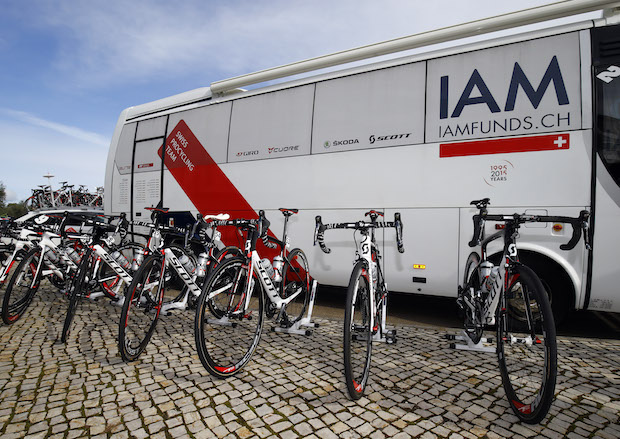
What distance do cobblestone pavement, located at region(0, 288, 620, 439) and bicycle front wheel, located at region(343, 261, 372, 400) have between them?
159 mm

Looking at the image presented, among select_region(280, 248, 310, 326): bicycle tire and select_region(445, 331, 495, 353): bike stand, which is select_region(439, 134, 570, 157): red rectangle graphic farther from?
select_region(280, 248, 310, 326): bicycle tire

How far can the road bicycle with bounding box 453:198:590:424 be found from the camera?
7.43 ft

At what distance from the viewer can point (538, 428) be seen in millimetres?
2379

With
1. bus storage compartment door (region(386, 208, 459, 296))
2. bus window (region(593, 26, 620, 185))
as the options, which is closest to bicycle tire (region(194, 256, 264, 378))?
bus storage compartment door (region(386, 208, 459, 296))

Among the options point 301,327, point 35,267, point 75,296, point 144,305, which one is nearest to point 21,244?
point 35,267

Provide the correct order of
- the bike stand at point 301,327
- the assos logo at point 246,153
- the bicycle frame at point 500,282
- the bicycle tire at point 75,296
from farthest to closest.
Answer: the assos logo at point 246,153, the bike stand at point 301,327, the bicycle tire at point 75,296, the bicycle frame at point 500,282

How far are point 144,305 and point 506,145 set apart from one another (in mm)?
4345

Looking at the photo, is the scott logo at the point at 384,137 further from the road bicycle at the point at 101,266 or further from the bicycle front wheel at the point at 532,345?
the road bicycle at the point at 101,266

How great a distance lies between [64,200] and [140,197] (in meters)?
9.48

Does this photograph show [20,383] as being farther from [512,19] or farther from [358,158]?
[512,19]

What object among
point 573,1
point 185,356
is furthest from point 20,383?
point 573,1

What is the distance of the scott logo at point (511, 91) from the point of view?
402 cm

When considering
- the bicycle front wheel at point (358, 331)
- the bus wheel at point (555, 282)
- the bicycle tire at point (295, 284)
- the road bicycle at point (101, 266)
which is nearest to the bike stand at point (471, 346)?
the bus wheel at point (555, 282)

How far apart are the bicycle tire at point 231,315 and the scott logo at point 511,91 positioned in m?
3.20
